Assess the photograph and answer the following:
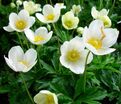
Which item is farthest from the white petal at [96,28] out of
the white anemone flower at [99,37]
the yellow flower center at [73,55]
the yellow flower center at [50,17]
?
the yellow flower center at [50,17]

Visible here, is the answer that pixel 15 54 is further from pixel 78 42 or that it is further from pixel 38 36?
pixel 78 42

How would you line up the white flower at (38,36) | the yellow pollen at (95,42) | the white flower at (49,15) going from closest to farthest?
the yellow pollen at (95,42) → the white flower at (38,36) → the white flower at (49,15)

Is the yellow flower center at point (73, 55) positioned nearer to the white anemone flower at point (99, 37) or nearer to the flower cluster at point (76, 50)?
the flower cluster at point (76, 50)

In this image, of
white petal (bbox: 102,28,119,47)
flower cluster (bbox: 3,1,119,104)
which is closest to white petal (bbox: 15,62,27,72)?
flower cluster (bbox: 3,1,119,104)

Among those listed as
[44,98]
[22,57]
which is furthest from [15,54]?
[44,98]

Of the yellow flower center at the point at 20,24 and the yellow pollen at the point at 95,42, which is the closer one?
the yellow pollen at the point at 95,42

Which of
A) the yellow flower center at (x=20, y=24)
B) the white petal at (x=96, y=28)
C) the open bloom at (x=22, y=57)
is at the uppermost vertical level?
the white petal at (x=96, y=28)

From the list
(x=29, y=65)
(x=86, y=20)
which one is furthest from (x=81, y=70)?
(x=86, y=20)

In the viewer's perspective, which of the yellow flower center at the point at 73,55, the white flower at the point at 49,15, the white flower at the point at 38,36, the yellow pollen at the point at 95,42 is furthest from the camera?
the white flower at the point at 49,15

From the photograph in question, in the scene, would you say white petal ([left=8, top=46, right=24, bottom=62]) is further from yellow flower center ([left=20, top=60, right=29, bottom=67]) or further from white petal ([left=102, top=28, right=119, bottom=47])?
white petal ([left=102, top=28, right=119, bottom=47])
